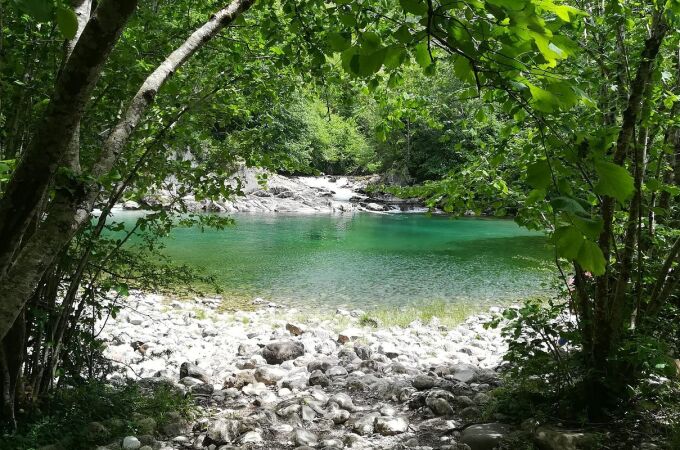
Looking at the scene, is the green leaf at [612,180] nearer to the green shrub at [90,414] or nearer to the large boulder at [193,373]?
the green shrub at [90,414]

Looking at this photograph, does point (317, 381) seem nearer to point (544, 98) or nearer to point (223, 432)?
point (223, 432)

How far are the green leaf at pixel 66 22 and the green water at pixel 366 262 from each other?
6996mm

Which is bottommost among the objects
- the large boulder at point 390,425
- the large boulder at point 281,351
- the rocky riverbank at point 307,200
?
the large boulder at point 281,351

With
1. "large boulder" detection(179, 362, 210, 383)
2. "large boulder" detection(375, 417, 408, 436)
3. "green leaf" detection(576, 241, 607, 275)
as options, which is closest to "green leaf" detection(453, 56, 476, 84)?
"green leaf" detection(576, 241, 607, 275)

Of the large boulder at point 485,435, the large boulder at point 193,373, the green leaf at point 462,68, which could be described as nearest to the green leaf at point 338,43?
the green leaf at point 462,68

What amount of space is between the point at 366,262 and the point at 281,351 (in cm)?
1085

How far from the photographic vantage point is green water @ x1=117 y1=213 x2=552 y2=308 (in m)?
13.3

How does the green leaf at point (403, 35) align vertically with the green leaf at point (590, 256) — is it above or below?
above

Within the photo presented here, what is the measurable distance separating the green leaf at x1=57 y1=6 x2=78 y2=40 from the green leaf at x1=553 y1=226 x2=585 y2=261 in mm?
1202

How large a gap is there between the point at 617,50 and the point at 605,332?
240 centimetres

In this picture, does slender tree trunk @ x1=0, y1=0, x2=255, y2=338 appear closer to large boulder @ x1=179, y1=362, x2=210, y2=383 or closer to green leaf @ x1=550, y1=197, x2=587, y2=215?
green leaf @ x1=550, y1=197, x2=587, y2=215

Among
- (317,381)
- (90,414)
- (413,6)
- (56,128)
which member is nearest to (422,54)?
(413,6)

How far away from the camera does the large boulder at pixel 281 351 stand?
7266 mm

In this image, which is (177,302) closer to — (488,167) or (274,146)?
(274,146)
